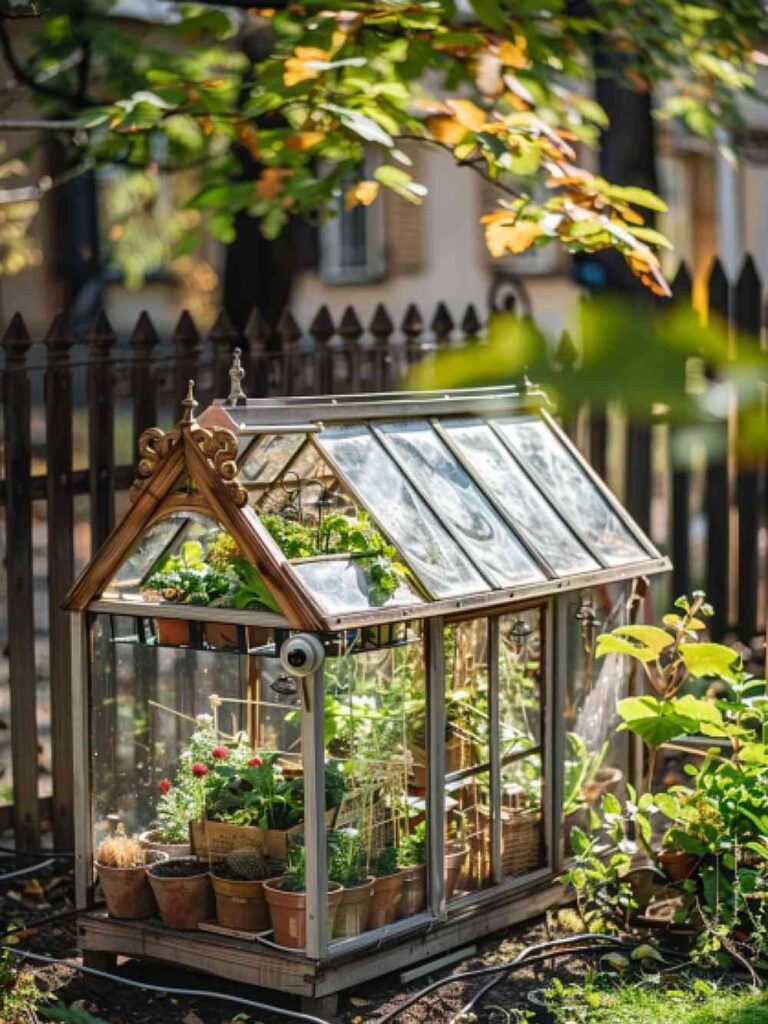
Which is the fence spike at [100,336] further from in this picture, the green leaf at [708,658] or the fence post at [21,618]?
the green leaf at [708,658]

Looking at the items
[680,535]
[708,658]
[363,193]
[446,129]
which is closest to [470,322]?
[363,193]

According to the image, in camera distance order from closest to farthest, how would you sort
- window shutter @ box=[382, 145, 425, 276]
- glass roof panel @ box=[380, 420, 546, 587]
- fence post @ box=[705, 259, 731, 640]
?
glass roof panel @ box=[380, 420, 546, 587] → fence post @ box=[705, 259, 731, 640] → window shutter @ box=[382, 145, 425, 276]

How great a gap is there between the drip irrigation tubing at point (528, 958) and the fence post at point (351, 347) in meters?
2.52

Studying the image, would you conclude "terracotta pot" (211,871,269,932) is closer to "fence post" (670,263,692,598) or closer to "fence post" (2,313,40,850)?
"fence post" (2,313,40,850)

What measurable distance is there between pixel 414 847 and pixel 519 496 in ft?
3.44

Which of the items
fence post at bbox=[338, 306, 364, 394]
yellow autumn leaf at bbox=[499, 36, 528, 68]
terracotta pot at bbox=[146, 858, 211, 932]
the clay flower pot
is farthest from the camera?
fence post at bbox=[338, 306, 364, 394]

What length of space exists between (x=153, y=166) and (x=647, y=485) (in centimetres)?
275

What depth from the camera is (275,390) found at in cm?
601

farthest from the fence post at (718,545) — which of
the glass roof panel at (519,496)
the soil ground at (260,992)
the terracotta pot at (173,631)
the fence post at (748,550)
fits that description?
the terracotta pot at (173,631)

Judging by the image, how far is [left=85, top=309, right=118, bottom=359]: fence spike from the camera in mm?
5242

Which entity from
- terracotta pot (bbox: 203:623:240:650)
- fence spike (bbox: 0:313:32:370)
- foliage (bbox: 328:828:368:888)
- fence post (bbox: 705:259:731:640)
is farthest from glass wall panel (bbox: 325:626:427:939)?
fence post (bbox: 705:259:731:640)

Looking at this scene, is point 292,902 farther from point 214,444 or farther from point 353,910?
point 214,444

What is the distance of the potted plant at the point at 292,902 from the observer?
3842 mm

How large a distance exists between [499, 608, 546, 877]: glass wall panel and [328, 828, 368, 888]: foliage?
0.63 m
